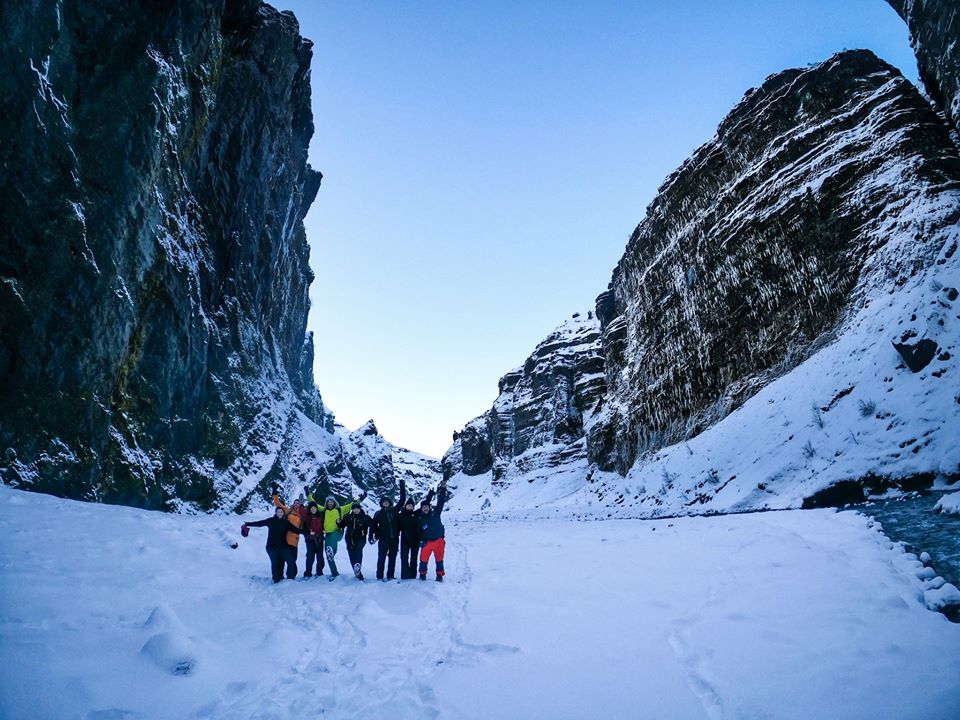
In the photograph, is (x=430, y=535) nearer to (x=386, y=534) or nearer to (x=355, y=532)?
(x=386, y=534)

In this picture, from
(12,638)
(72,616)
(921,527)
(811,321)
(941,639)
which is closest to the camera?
(941,639)

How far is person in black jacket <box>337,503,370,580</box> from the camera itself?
31.9 ft

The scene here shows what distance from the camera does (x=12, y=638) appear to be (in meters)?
4.37

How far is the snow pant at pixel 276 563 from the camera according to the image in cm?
909

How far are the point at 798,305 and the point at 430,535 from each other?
23100mm

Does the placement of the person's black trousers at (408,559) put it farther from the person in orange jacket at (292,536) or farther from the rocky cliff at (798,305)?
the rocky cliff at (798,305)

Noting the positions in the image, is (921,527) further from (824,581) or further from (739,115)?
(739,115)

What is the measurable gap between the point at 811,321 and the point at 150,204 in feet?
97.1

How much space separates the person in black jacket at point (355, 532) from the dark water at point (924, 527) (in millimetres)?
9125

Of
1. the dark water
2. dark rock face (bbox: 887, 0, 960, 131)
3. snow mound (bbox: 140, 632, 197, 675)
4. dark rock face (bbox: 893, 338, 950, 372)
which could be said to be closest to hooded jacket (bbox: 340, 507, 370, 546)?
snow mound (bbox: 140, 632, 197, 675)

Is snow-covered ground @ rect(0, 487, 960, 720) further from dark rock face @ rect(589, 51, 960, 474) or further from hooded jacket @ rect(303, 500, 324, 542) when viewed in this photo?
dark rock face @ rect(589, 51, 960, 474)

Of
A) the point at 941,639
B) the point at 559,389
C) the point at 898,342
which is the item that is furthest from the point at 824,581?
the point at 559,389

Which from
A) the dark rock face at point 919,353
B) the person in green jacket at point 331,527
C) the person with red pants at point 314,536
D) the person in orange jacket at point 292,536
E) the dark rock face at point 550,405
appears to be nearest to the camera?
the person in orange jacket at point 292,536

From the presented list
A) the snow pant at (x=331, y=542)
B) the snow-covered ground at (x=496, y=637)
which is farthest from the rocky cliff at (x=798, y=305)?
the snow pant at (x=331, y=542)
